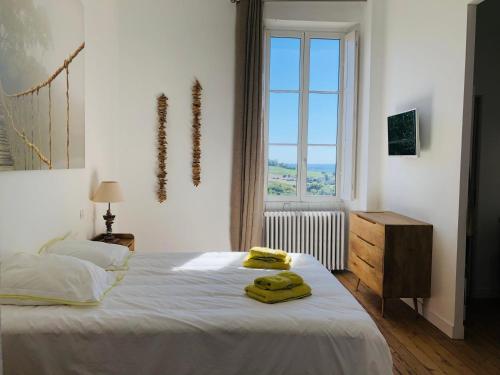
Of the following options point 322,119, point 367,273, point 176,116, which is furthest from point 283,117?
point 367,273

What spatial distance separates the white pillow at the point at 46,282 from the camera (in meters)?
2.06

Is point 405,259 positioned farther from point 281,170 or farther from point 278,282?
point 281,170

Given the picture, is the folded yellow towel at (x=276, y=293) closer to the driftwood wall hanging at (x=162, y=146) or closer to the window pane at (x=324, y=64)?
the driftwood wall hanging at (x=162, y=146)

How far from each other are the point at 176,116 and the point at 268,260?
7.84ft

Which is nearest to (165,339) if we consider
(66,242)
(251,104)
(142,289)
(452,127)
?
(142,289)

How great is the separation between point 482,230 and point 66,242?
3.75 m

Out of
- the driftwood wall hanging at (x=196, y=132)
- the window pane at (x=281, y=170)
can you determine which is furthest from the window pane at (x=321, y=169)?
the driftwood wall hanging at (x=196, y=132)

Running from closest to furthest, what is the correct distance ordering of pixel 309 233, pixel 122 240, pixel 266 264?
pixel 266 264 → pixel 122 240 → pixel 309 233

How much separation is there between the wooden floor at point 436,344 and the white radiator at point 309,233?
1074mm

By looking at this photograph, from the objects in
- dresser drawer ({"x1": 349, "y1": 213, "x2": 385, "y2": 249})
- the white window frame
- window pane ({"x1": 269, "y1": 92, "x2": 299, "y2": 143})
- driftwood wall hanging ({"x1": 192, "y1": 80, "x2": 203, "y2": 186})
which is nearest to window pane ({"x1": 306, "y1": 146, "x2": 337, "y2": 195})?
the white window frame

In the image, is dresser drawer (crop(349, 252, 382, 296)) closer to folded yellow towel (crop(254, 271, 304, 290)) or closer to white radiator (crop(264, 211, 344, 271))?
white radiator (crop(264, 211, 344, 271))

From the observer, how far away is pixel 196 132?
15.4ft

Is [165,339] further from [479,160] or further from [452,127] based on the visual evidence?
[479,160]

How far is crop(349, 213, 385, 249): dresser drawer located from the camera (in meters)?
Answer: 3.56
